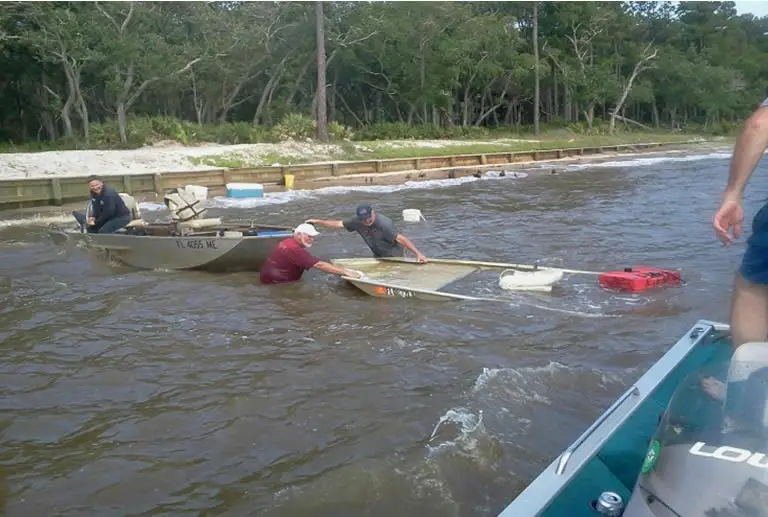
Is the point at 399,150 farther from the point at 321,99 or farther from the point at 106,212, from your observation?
the point at 106,212

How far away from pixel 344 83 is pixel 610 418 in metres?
50.2

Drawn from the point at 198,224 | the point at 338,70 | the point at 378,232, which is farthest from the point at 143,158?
the point at 338,70

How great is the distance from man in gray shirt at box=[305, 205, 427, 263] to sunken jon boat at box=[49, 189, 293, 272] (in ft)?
3.93

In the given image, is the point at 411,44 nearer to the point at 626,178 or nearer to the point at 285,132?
the point at 285,132

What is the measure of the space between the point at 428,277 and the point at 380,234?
135 centimetres

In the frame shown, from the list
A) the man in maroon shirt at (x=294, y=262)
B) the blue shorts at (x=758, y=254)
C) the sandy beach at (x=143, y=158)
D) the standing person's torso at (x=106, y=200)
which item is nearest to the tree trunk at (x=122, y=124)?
the sandy beach at (x=143, y=158)

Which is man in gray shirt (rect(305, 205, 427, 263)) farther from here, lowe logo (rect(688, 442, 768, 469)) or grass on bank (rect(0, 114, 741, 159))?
grass on bank (rect(0, 114, 741, 159))

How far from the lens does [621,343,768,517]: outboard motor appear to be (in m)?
→ 2.31

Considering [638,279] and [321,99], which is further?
[321,99]

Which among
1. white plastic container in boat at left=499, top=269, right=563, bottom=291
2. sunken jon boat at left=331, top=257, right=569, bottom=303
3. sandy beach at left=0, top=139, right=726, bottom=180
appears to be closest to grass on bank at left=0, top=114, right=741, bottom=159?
sandy beach at left=0, top=139, right=726, bottom=180

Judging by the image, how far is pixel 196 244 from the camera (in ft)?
39.0

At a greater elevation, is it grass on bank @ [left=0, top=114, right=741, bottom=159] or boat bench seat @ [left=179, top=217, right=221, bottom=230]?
grass on bank @ [left=0, top=114, right=741, bottom=159]

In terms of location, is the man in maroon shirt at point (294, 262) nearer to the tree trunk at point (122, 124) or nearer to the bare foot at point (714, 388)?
the bare foot at point (714, 388)

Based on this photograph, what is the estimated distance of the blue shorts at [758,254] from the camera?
3.39m
